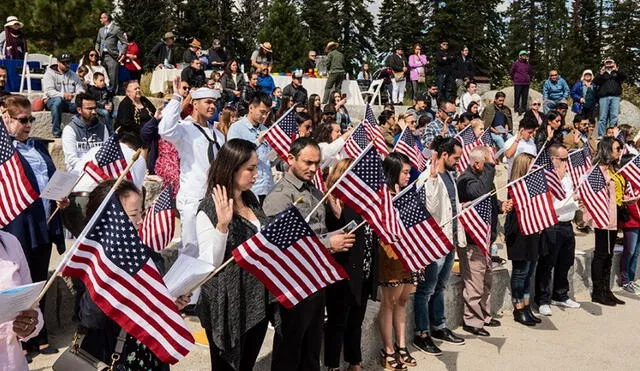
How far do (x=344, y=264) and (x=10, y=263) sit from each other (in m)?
2.68

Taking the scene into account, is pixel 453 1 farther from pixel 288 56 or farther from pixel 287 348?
pixel 287 348

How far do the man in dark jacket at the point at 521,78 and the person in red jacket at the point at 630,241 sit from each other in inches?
454

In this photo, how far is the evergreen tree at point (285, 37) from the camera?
47.7m

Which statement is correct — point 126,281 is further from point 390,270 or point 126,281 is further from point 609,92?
point 609,92

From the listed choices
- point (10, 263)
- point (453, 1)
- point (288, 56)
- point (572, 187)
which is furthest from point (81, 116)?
point (453, 1)

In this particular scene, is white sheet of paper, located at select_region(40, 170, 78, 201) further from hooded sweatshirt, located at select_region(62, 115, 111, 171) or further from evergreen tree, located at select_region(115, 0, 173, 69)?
evergreen tree, located at select_region(115, 0, 173, 69)

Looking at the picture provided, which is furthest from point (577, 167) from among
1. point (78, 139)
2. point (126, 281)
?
point (126, 281)

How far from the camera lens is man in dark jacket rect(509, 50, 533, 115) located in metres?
20.7

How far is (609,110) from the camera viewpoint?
18.6 m

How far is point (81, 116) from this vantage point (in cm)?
682

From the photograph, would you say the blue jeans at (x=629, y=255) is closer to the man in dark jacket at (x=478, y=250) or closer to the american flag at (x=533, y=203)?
the american flag at (x=533, y=203)

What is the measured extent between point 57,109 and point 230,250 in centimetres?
938


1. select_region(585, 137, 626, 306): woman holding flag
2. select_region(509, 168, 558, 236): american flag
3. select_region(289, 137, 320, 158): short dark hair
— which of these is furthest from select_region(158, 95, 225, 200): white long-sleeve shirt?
select_region(585, 137, 626, 306): woman holding flag

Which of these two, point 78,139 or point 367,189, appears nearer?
point 367,189
